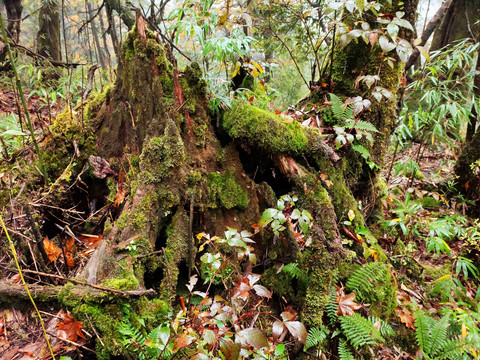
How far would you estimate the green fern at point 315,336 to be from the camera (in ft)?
7.23

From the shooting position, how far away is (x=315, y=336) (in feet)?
7.34

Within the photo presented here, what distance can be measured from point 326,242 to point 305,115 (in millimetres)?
1770

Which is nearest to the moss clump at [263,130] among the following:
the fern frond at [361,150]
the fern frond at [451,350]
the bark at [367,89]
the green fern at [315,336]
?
the fern frond at [361,150]

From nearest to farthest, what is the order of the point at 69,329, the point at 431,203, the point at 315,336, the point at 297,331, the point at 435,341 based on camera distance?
the point at 69,329 < the point at 297,331 < the point at 315,336 < the point at 435,341 < the point at 431,203

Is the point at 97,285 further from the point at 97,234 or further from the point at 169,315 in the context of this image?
the point at 97,234

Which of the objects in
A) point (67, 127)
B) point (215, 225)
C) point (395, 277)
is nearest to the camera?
point (215, 225)

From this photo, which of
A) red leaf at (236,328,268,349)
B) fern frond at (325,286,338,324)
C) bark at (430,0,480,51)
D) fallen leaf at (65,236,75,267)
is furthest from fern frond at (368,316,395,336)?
bark at (430,0,480,51)

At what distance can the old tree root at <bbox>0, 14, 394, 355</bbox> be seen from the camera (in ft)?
7.29

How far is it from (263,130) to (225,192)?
0.73 m

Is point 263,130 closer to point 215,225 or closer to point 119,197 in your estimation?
point 215,225

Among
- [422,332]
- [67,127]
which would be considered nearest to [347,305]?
[422,332]

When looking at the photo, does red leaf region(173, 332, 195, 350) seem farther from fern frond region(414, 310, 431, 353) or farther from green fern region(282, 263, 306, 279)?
fern frond region(414, 310, 431, 353)

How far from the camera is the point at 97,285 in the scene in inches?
68.2

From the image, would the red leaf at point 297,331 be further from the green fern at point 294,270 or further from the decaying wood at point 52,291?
the decaying wood at point 52,291
